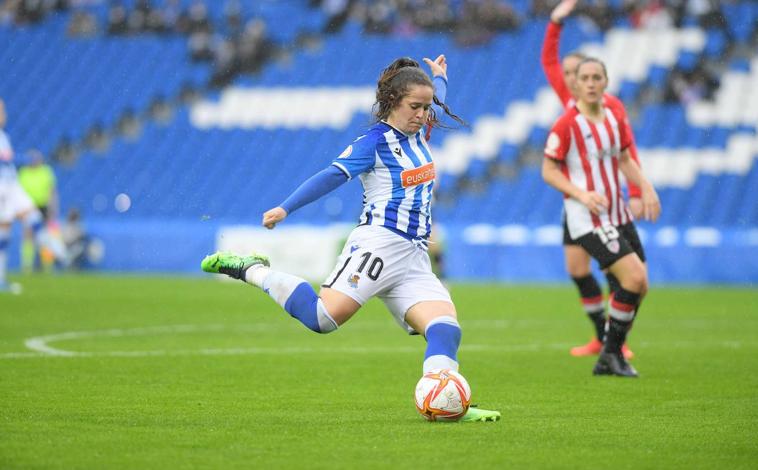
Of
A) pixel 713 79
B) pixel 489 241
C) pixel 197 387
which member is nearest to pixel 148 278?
pixel 489 241

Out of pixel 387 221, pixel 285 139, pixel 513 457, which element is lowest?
pixel 513 457

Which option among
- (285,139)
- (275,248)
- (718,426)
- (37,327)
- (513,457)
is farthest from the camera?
(285,139)

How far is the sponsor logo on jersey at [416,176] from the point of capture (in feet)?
22.6

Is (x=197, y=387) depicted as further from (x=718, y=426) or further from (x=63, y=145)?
(x=63, y=145)

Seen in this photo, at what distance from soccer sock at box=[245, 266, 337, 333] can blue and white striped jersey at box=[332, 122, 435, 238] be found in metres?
0.51

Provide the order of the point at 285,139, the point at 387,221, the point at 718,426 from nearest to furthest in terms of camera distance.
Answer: the point at 718,426 → the point at 387,221 → the point at 285,139

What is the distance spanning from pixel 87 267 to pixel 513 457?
2103cm

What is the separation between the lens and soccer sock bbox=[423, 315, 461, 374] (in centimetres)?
670

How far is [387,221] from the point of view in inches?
272

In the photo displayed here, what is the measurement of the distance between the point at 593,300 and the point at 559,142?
6.08 feet

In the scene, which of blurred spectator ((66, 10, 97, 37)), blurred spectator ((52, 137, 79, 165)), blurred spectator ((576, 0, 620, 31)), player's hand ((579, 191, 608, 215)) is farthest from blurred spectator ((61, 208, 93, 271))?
player's hand ((579, 191, 608, 215))

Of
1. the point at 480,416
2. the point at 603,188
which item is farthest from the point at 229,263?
the point at 603,188

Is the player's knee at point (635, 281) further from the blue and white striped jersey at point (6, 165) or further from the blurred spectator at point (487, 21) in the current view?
the blurred spectator at point (487, 21)

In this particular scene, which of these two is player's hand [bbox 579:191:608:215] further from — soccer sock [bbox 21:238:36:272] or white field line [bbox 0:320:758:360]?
soccer sock [bbox 21:238:36:272]
